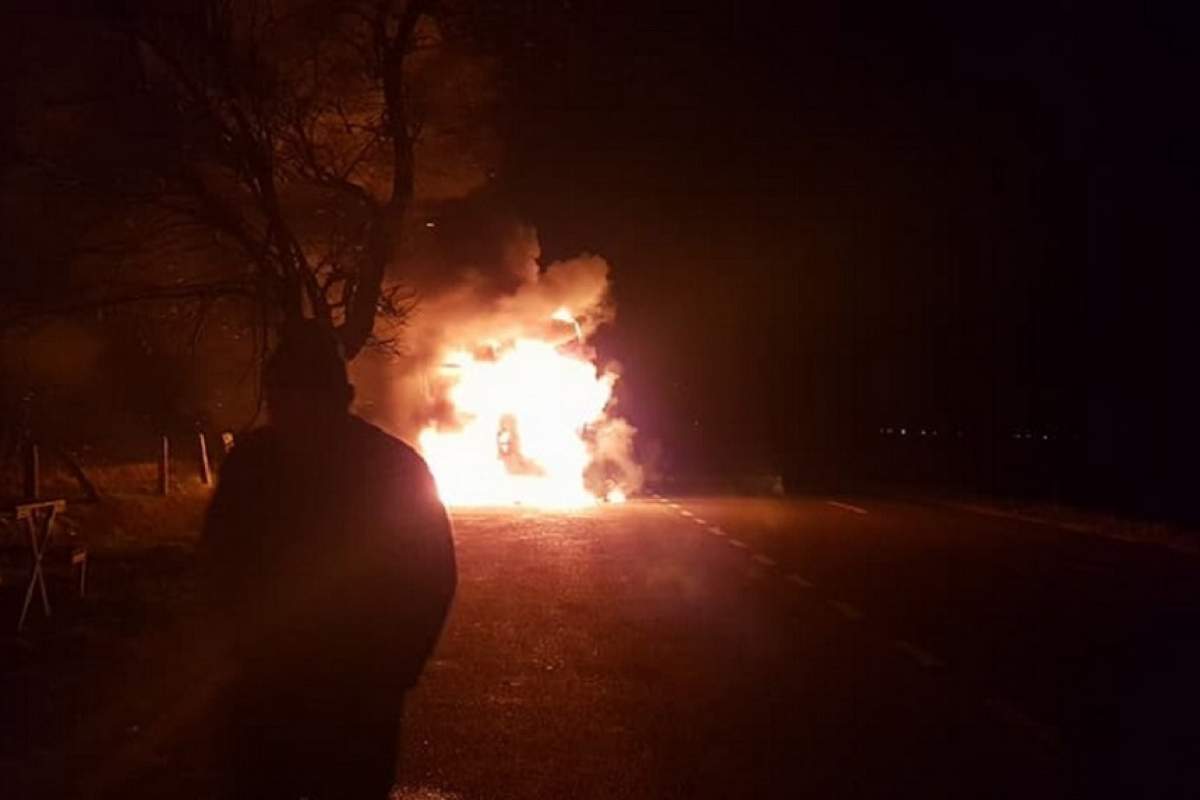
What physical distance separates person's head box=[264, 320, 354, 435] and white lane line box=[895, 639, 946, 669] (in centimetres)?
710

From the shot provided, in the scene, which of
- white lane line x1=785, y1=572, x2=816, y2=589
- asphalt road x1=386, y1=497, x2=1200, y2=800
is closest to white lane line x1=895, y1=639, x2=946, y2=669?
asphalt road x1=386, y1=497, x2=1200, y2=800

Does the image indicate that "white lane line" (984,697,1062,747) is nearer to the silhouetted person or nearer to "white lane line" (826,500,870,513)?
the silhouetted person

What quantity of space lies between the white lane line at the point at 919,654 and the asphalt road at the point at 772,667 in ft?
0.10

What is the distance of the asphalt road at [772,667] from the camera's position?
729 cm

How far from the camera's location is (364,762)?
12.9 feet

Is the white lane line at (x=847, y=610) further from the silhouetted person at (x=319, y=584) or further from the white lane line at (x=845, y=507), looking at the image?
the white lane line at (x=845, y=507)

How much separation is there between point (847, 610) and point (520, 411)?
24.8 meters

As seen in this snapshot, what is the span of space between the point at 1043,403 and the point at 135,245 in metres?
41.5

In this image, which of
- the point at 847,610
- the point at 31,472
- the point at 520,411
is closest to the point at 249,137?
the point at 31,472

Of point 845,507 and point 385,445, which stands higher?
point 385,445

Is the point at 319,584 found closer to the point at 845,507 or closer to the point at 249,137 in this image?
the point at 249,137

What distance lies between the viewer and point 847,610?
13.2 metres

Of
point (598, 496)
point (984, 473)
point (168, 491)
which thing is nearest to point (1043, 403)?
point (984, 473)

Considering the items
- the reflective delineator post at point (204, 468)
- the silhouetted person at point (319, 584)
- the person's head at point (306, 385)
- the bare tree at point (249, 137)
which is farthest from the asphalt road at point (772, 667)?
the reflective delineator post at point (204, 468)
